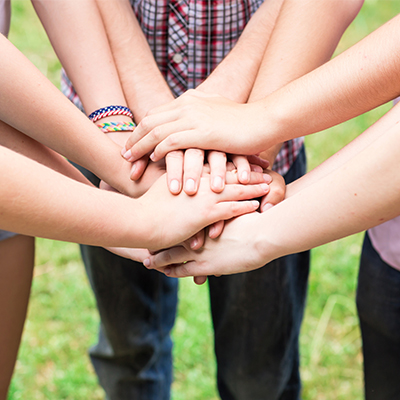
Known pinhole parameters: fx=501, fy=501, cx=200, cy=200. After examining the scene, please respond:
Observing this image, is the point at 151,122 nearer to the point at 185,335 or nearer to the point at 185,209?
the point at 185,209

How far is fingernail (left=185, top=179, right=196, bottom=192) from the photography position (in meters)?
0.91

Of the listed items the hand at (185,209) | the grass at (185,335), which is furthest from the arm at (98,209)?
the grass at (185,335)

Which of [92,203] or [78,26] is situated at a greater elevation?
[78,26]

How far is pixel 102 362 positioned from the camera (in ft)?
4.99

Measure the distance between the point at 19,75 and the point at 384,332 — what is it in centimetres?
92

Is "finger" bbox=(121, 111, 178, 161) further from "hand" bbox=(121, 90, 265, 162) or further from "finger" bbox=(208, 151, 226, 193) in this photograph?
"finger" bbox=(208, 151, 226, 193)

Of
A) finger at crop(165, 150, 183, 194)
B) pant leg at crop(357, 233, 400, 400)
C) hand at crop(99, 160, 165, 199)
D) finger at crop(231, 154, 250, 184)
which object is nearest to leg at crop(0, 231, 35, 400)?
hand at crop(99, 160, 165, 199)

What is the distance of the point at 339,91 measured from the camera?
2.98ft

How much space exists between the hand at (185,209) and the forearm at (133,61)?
25cm

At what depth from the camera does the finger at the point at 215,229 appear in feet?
3.09

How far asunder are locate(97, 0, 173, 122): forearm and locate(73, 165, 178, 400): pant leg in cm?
25

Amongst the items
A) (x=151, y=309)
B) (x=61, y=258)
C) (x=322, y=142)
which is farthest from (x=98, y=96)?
(x=322, y=142)

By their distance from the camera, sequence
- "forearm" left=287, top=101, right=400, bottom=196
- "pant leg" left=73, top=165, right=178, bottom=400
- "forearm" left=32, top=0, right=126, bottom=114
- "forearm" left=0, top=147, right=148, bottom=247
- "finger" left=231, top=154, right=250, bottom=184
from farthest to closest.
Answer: "pant leg" left=73, top=165, right=178, bottom=400 < "forearm" left=32, top=0, right=126, bottom=114 < "finger" left=231, top=154, right=250, bottom=184 < "forearm" left=287, top=101, right=400, bottom=196 < "forearm" left=0, top=147, right=148, bottom=247

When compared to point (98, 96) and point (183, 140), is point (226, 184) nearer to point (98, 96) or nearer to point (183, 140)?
point (183, 140)
